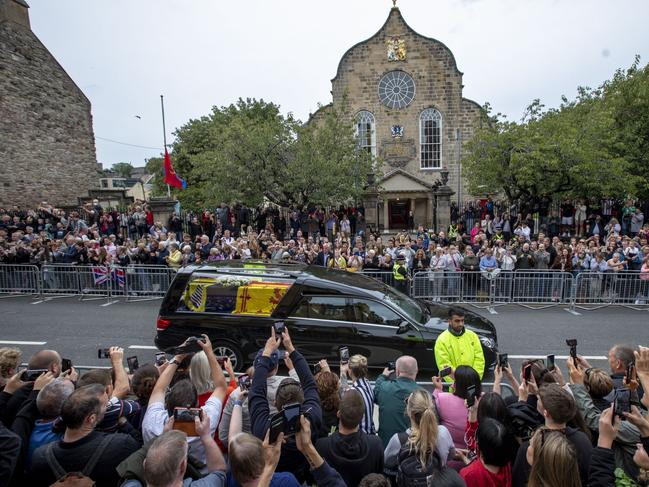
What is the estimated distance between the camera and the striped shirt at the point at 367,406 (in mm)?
3822

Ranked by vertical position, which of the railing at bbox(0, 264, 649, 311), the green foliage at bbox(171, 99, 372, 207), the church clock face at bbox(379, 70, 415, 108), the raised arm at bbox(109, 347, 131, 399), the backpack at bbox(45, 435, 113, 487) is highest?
the church clock face at bbox(379, 70, 415, 108)

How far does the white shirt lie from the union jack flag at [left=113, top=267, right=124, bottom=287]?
1018 centimetres

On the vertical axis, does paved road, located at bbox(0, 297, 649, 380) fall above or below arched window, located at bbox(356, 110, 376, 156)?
below

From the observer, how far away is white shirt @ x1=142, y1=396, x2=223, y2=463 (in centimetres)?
310

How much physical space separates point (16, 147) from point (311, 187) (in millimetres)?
15382

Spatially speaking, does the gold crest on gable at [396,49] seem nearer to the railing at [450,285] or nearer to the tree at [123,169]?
the railing at [450,285]

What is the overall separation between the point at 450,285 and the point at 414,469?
949 centimetres

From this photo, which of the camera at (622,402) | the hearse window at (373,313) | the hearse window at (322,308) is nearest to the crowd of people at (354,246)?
the hearse window at (322,308)

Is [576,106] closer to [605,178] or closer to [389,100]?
[605,178]

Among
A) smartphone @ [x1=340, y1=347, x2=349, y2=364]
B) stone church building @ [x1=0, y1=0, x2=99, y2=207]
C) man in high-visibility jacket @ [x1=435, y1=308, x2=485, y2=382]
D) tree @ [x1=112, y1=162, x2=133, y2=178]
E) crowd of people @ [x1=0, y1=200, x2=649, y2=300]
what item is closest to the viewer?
smartphone @ [x1=340, y1=347, x2=349, y2=364]

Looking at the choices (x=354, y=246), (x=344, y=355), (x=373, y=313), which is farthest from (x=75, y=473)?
(x=354, y=246)

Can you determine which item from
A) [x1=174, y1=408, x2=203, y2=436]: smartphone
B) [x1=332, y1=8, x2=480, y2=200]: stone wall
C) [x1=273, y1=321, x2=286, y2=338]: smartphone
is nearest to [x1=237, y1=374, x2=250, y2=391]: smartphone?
[x1=273, y1=321, x2=286, y2=338]: smartphone

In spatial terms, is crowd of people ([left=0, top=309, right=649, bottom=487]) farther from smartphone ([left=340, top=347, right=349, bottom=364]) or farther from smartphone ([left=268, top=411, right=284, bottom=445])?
smartphone ([left=340, top=347, right=349, bottom=364])

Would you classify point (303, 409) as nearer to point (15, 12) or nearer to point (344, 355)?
point (344, 355)
